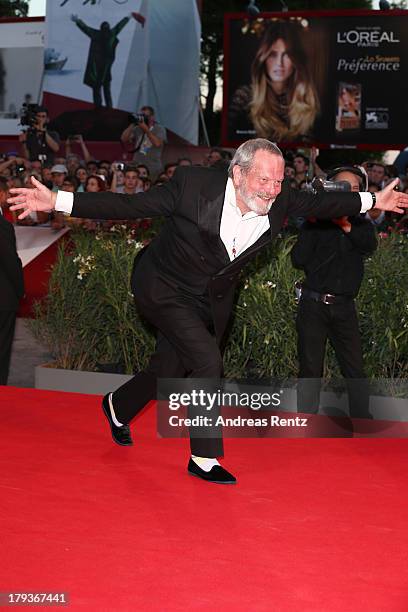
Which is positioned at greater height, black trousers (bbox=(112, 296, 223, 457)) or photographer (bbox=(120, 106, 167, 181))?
photographer (bbox=(120, 106, 167, 181))

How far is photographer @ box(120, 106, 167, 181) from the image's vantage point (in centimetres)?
1363

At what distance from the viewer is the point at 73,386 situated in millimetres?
8031

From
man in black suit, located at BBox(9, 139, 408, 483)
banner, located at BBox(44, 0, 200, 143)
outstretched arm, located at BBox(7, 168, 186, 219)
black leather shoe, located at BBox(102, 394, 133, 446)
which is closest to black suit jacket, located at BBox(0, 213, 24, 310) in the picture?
black leather shoe, located at BBox(102, 394, 133, 446)

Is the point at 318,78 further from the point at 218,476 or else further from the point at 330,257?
the point at 218,476

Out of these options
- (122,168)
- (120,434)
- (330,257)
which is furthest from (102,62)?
(120,434)

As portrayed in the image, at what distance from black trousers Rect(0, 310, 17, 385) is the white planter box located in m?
0.49

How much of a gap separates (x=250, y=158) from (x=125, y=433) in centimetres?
187

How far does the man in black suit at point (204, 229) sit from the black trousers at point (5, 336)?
2392 mm

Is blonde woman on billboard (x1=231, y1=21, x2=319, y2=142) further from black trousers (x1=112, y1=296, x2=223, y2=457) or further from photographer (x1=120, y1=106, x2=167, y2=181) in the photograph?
black trousers (x1=112, y1=296, x2=223, y2=457)

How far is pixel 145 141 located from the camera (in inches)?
544

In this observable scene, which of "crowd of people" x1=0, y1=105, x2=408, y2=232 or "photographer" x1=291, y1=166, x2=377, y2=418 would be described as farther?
"crowd of people" x1=0, y1=105, x2=408, y2=232

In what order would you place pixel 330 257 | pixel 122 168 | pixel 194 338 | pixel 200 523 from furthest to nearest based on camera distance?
pixel 122 168
pixel 330 257
pixel 194 338
pixel 200 523

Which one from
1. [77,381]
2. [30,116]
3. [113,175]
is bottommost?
[77,381]

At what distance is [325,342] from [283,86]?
12.0 meters
